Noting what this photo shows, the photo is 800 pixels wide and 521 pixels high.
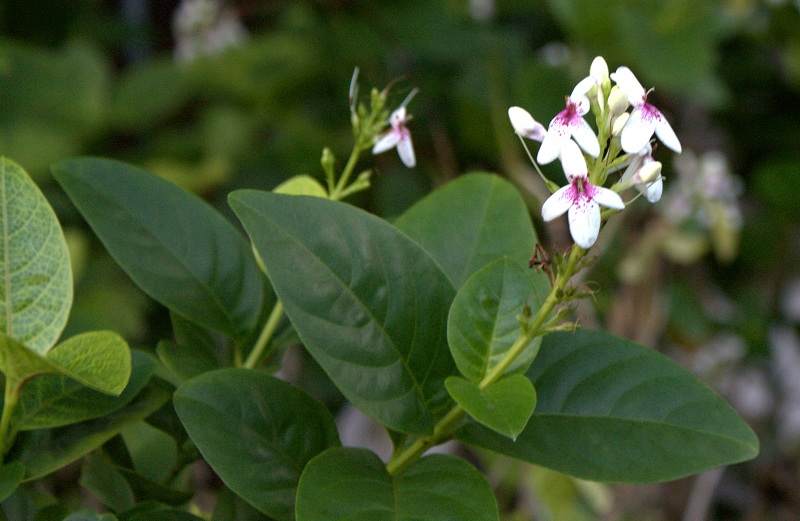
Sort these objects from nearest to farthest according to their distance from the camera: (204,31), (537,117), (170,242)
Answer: (170,242) → (537,117) → (204,31)

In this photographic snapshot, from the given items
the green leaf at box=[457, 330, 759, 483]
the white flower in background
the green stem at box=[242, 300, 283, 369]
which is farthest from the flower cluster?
the white flower in background

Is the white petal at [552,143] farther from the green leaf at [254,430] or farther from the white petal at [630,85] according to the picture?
the green leaf at [254,430]

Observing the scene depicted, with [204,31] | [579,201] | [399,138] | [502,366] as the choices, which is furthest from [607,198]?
[204,31]

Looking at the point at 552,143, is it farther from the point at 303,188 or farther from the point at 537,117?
the point at 537,117

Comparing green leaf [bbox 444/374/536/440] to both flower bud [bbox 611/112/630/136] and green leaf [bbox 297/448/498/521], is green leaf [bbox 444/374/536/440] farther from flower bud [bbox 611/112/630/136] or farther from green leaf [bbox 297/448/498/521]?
flower bud [bbox 611/112/630/136]

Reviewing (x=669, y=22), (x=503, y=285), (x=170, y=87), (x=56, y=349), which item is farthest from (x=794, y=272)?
(x=56, y=349)

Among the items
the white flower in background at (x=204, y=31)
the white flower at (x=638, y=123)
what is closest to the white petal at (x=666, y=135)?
the white flower at (x=638, y=123)

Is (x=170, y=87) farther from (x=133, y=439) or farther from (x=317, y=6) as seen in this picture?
(x=133, y=439)
